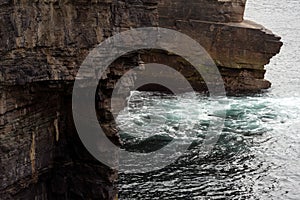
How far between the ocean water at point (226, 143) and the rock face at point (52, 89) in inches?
162

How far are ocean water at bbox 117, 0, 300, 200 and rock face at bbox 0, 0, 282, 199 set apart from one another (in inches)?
162

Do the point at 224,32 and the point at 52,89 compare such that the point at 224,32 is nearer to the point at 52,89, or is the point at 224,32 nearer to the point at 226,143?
the point at 226,143

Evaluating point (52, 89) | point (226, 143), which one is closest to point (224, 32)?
point (226, 143)

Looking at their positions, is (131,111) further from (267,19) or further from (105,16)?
(267,19)

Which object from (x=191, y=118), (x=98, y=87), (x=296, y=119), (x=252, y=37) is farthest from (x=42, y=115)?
(x=252, y=37)

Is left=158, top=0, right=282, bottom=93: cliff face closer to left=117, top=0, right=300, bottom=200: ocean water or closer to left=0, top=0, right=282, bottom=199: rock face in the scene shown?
left=117, top=0, right=300, bottom=200: ocean water

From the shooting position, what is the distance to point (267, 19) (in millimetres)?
61969

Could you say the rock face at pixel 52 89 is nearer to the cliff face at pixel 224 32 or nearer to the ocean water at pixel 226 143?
the ocean water at pixel 226 143

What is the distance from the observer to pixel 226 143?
28375 mm

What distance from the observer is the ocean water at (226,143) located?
74.4ft

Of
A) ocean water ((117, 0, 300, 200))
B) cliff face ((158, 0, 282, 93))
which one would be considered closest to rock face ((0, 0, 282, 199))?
ocean water ((117, 0, 300, 200))

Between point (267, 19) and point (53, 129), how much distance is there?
48848 millimetres

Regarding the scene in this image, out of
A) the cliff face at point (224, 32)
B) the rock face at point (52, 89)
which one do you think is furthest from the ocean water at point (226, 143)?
the rock face at point (52, 89)

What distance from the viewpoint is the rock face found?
14.7m
